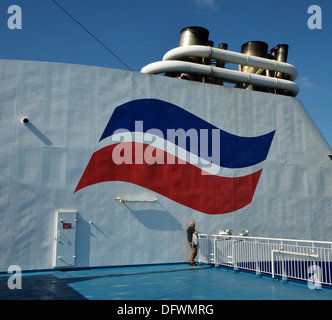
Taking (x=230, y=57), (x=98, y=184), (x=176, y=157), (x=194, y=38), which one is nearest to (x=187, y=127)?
(x=176, y=157)

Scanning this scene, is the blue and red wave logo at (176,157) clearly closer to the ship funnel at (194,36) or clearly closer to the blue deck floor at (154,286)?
the blue deck floor at (154,286)

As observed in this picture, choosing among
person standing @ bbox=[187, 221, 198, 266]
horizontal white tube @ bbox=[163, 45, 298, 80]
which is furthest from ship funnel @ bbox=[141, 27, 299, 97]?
person standing @ bbox=[187, 221, 198, 266]

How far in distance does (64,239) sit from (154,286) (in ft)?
12.4

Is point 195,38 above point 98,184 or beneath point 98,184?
above

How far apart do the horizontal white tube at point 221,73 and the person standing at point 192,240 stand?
6288 mm

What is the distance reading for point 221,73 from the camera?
589 inches

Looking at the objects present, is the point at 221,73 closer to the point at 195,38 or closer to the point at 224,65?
the point at 224,65

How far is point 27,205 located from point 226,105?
27.8ft

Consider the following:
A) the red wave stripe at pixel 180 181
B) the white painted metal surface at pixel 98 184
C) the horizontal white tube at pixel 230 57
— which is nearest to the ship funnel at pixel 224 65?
the horizontal white tube at pixel 230 57

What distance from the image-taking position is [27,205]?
11094mm

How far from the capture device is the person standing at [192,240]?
1231 cm

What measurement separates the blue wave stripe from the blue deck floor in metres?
4.61
